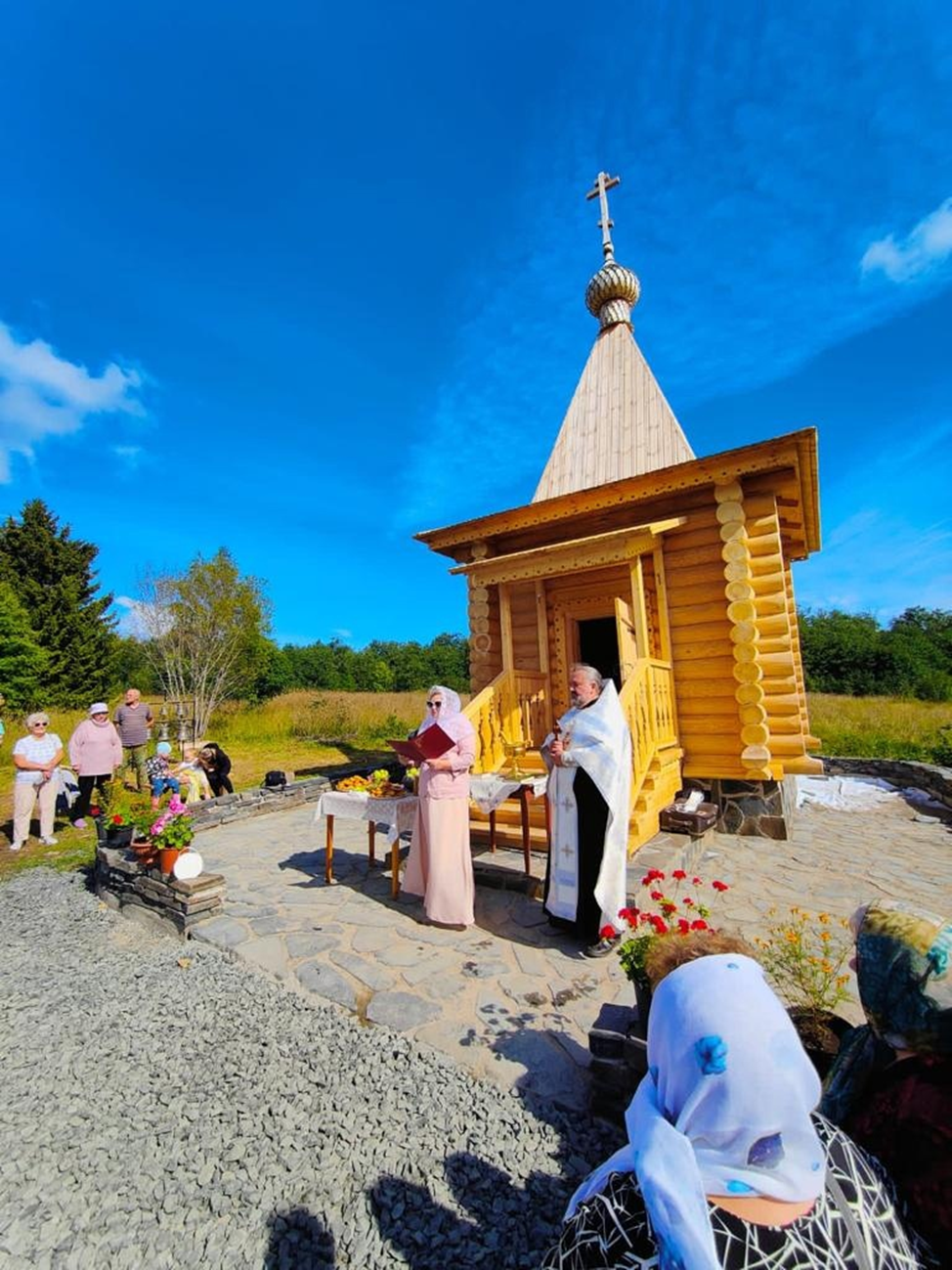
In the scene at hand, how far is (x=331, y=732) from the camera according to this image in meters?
19.7

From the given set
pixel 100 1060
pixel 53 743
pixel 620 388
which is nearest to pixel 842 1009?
pixel 100 1060

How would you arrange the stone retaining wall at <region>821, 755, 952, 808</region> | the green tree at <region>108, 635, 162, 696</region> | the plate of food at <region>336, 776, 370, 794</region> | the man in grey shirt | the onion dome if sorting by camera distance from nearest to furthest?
the plate of food at <region>336, 776, 370, 794</region>
the stone retaining wall at <region>821, 755, 952, 808</region>
the man in grey shirt
the onion dome
the green tree at <region>108, 635, 162, 696</region>

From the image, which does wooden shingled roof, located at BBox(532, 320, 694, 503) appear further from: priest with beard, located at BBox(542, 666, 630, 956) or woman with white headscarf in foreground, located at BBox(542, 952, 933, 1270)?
woman with white headscarf in foreground, located at BBox(542, 952, 933, 1270)

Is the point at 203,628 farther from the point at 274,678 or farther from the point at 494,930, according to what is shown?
the point at 494,930

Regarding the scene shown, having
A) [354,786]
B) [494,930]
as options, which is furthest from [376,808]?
[494,930]

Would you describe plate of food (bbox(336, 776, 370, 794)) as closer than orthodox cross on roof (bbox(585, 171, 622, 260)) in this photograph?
Yes

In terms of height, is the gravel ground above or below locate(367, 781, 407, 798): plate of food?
below

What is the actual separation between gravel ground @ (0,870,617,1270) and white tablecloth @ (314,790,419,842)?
5.54 feet

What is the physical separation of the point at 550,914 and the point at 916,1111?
318 centimetres

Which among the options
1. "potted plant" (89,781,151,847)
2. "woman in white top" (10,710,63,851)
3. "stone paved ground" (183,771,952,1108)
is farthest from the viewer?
"woman in white top" (10,710,63,851)

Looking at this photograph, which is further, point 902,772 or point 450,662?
point 450,662

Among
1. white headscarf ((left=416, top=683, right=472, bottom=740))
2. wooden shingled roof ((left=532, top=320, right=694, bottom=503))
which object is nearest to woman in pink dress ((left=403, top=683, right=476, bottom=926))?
white headscarf ((left=416, top=683, right=472, bottom=740))

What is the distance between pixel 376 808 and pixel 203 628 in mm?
23185

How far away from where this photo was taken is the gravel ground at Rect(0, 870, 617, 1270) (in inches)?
79.0
